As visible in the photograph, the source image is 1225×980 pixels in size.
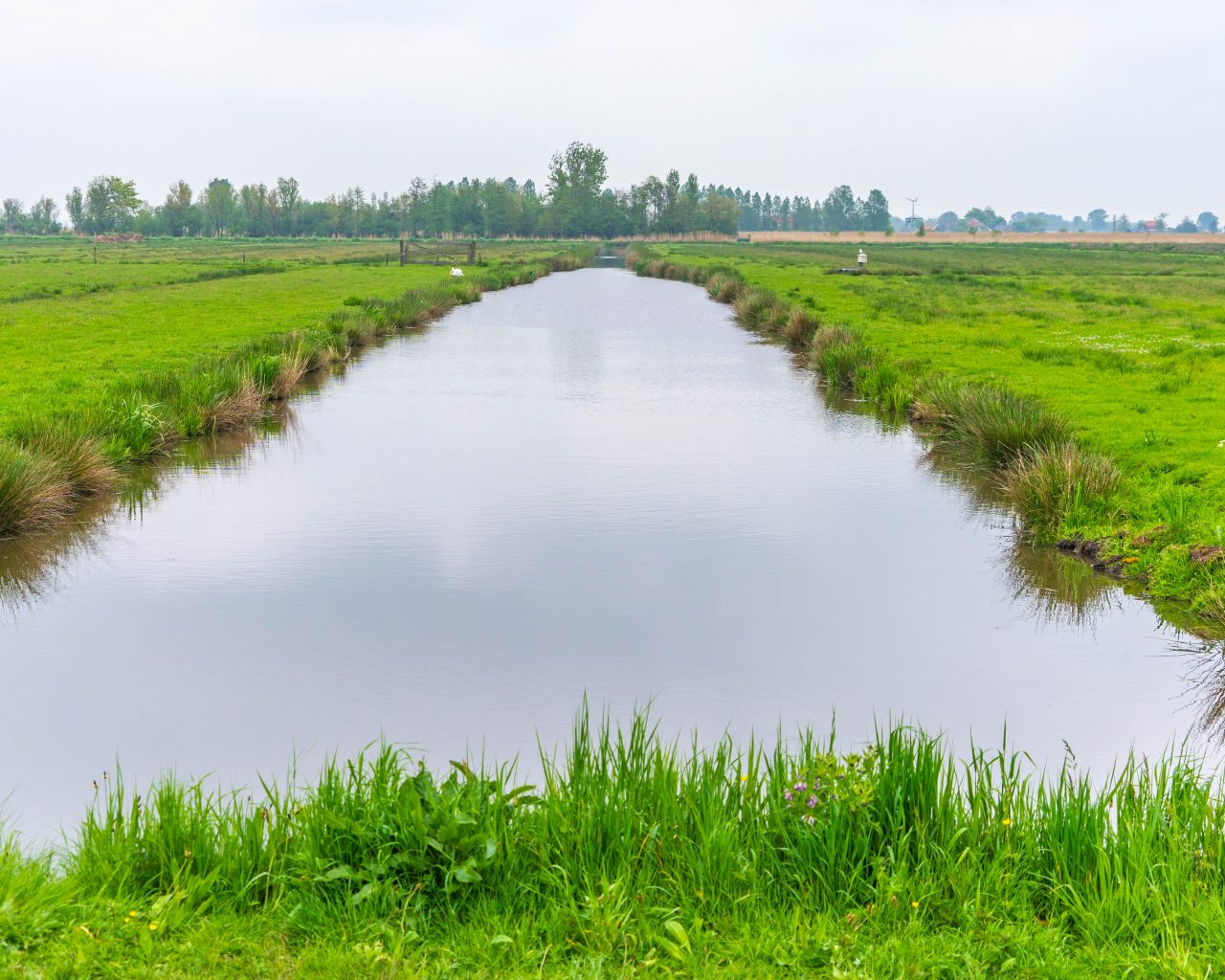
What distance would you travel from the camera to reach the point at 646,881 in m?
5.52

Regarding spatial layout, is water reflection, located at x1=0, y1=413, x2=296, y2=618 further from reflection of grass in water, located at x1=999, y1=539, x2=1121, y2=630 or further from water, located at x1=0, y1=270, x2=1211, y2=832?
reflection of grass in water, located at x1=999, y1=539, x2=1121, y2=630

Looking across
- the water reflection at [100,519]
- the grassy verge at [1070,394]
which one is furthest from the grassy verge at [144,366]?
the grassy verge at [1070,394]

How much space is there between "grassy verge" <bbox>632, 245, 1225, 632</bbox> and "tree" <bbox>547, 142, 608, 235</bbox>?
140 metres

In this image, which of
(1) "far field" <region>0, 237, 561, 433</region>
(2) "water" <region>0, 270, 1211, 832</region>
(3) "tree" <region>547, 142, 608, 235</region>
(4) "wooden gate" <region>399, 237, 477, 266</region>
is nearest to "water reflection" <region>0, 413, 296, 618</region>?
(2) "water" <region>0, 270, 1211, 832</region>

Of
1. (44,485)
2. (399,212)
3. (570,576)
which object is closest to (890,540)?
(570,576)

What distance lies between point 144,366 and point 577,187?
17213 cm

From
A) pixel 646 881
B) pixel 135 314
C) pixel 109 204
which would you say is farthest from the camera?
pixel 109 204

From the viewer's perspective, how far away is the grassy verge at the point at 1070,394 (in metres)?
12.3

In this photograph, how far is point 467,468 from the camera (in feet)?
57.7

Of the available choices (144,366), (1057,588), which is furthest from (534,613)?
(144,366)

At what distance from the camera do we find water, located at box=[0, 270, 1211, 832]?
8.59 metres

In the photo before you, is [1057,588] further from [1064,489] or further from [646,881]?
[646,881]

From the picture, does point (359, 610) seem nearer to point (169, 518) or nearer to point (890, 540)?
point (169, 518)

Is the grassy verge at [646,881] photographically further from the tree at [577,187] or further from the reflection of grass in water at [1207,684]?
the tree at [577,187]
